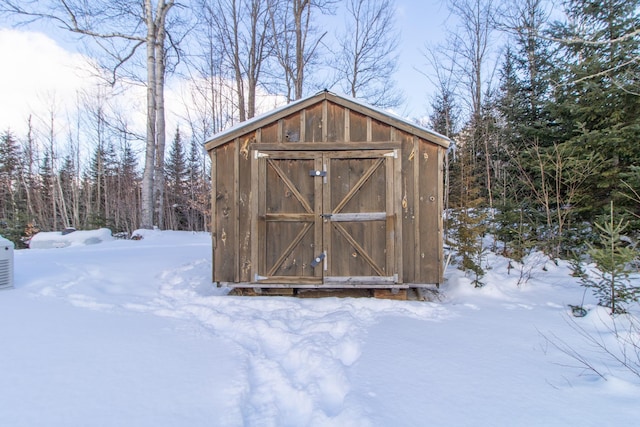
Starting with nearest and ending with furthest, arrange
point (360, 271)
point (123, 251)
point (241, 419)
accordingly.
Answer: point (241, 419) < point (360, 271) < point (123, 251)

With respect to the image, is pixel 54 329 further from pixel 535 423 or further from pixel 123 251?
pixel 123 251

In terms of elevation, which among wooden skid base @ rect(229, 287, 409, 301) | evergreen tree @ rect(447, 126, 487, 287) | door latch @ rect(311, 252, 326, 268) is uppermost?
evergreen tree @ rect(447, 126, 487, 287)

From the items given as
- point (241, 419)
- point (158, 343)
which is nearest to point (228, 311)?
point (158, 343)

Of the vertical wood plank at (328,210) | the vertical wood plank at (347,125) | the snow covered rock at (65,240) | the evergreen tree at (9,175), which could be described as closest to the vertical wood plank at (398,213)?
the vertical wood plank at (347,125)

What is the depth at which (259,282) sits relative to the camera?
4652 millimetres

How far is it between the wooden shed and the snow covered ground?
48 centimetres

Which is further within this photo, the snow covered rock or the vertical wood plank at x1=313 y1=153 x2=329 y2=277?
the snow covered rock

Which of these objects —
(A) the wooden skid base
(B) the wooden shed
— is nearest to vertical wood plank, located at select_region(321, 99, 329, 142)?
(B) the wooden shed

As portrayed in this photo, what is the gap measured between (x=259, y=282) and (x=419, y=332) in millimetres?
2436

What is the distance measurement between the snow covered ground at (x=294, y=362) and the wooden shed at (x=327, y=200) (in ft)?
1.56

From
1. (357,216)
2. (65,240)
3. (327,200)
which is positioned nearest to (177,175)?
(65,240)

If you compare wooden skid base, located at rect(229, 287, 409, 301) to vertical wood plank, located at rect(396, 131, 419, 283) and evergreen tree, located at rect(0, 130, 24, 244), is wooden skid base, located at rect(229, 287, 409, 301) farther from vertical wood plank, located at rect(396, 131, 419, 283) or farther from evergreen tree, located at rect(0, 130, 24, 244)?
evergreen tree, located at rect(0, 130, 24, 244)

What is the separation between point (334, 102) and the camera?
4.63 meters

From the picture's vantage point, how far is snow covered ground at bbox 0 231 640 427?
1760 mm
